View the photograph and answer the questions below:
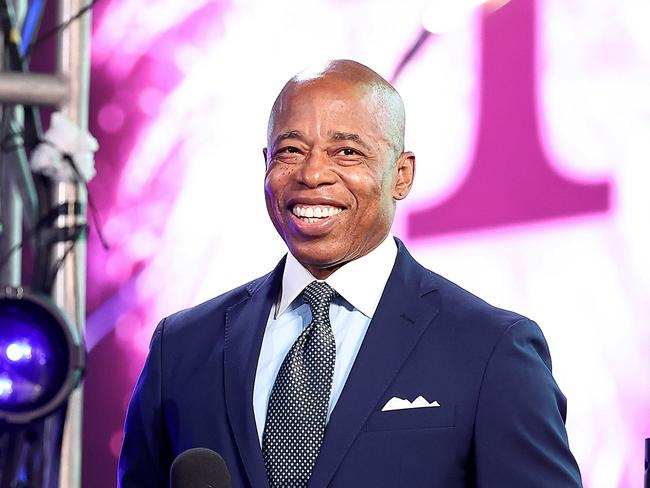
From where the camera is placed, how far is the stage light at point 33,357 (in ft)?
7.72

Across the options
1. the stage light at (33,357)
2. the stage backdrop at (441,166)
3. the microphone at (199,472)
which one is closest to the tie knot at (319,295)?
the microphone at (199,472)

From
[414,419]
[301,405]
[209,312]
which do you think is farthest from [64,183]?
[414,419]

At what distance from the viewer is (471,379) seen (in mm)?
1578

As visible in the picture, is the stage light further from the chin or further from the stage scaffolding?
the chin

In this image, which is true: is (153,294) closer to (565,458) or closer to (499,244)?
(499,244)

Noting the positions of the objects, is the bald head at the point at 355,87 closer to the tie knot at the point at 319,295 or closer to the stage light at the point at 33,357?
the tie knot at the point at 319,295

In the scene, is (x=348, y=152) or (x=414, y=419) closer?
(x=414, y=419)

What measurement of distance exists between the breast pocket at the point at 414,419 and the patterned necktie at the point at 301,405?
73mm

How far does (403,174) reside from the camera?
1797 mm

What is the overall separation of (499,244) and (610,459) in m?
0.58

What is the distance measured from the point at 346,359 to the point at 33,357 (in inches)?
36.5

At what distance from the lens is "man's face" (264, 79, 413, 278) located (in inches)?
65.6

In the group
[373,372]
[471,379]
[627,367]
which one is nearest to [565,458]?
[471,379]

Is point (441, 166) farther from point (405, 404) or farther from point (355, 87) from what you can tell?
point (405, 404)
